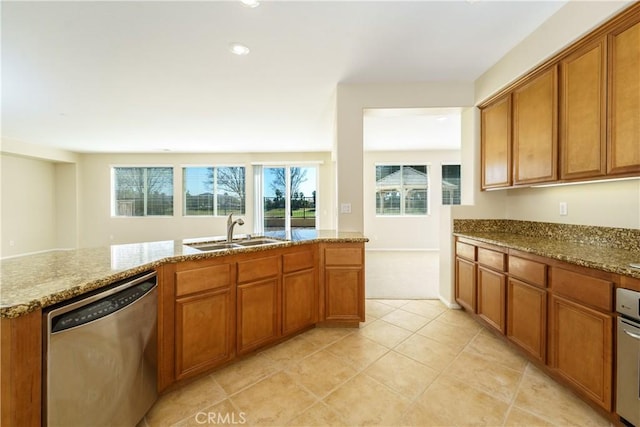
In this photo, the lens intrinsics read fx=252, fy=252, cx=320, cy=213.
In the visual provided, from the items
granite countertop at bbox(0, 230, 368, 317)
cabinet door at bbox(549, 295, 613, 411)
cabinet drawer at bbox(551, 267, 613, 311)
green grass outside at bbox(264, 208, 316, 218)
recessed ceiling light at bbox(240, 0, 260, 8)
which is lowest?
cabinet door at bbox(549, 295, 613, 411)

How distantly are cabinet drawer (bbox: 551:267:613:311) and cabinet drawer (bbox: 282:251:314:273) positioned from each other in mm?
1780

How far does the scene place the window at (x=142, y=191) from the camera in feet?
22.9

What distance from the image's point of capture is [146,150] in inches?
251

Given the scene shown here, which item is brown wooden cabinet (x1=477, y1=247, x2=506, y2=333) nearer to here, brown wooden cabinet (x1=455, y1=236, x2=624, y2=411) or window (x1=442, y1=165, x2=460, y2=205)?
brown wooden cabinet (x1=455, y1=236, x2=624, y2=411)

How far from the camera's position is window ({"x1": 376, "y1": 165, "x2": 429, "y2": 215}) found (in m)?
6.68

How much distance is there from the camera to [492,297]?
224 cm

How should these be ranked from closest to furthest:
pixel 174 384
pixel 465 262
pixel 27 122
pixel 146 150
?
pixel 174 384 → pixel 465 262 → pixel 27 122 → pixel 146 150

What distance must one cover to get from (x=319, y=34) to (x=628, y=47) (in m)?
2.02

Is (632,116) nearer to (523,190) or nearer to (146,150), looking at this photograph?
(523,190)

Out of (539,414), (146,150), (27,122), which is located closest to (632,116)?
(539,414)

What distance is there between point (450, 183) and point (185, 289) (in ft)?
22.0

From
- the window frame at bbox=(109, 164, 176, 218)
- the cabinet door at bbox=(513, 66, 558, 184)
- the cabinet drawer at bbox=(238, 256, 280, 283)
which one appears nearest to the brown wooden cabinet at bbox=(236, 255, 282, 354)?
the cabinet drawer at bbox=(238, 256, 280, 283)

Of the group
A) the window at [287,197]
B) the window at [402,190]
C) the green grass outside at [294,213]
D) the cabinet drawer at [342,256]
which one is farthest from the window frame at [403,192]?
the cabinet drawer at [342,256]

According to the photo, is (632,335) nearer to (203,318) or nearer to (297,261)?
Answer: (297,261)
